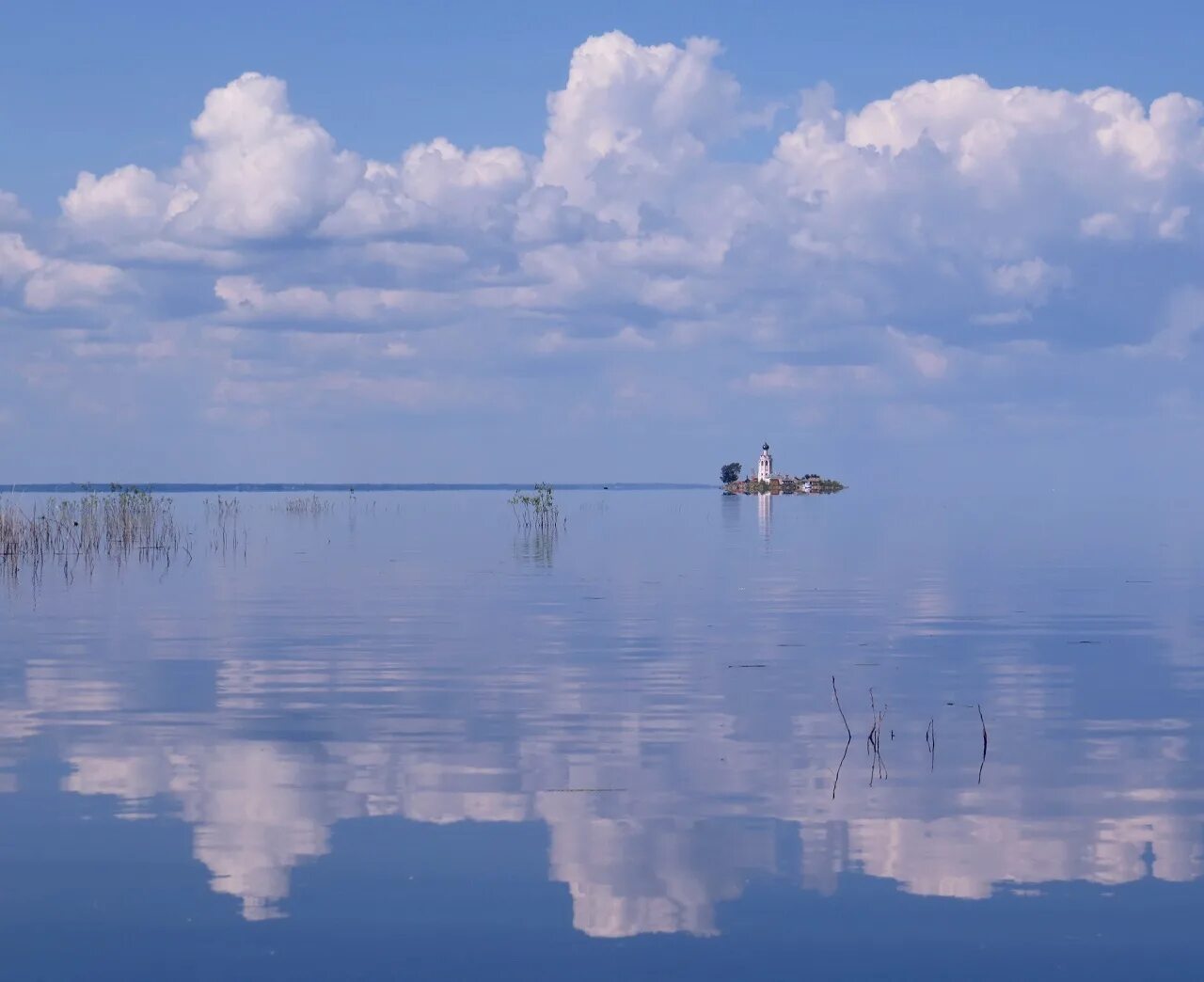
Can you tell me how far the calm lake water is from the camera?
10625mm

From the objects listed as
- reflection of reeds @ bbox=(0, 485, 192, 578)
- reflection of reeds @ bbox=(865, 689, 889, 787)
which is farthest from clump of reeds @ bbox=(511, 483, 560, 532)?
reflection of reeds @ bbox=(865, 689, 889, 787)

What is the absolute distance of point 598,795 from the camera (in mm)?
15008

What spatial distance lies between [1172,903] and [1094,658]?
51.0ft

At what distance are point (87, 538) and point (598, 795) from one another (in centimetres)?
4789

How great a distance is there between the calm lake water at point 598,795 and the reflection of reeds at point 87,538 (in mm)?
17550

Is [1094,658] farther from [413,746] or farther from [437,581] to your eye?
[437,581]

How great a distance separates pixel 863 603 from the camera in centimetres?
3734

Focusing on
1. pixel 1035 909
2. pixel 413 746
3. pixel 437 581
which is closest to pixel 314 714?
pixel 413 746

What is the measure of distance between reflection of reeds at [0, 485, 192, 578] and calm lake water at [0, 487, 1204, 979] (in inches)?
691

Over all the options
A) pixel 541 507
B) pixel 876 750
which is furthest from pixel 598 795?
pixel 541 507

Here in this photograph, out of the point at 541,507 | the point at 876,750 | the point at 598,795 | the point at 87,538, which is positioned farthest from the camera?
the point at 541,507

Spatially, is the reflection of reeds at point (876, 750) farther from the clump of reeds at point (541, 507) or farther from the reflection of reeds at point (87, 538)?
the clump of reeds at point (541, 507)

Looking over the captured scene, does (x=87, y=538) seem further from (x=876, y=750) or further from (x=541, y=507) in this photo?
(x=876, y=750)

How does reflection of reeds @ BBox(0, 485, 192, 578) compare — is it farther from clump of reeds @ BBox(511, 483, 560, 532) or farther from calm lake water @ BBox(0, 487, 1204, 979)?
clump of reeds @ BBox(511, 483, 560, 532)
